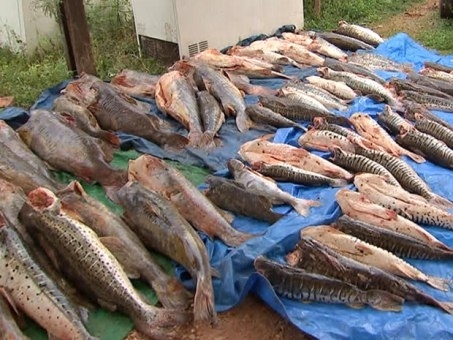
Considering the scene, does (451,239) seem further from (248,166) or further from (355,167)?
(248,166)

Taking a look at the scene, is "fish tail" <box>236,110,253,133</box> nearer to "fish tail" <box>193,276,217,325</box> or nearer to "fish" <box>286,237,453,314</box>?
"fish" <box>286,237,453,314</box>

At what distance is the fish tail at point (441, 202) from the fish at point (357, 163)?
1.05 feet

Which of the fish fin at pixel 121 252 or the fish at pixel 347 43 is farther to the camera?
the fish at pixel 347 43

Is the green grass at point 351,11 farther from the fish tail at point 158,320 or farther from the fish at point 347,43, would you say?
the fish tail at point 158,320

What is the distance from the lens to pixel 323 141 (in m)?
6.03

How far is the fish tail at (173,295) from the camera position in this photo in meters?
3.91

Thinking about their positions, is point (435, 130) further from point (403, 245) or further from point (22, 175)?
point (22, 175)

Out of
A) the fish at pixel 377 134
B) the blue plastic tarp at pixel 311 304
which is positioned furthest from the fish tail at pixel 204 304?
the fish at pixel 377 134

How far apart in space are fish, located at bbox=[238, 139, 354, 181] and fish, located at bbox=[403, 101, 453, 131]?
1.59 meters

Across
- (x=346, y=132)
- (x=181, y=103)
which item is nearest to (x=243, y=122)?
(x=181, y=103)

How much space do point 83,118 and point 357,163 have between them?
2.92m

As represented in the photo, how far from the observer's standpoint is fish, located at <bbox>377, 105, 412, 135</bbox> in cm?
634

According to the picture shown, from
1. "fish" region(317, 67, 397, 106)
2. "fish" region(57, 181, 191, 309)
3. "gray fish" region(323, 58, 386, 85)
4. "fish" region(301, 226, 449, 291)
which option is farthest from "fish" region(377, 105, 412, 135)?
"fish" region(57, 181, 191, 309)

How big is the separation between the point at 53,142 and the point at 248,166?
1924 mm
